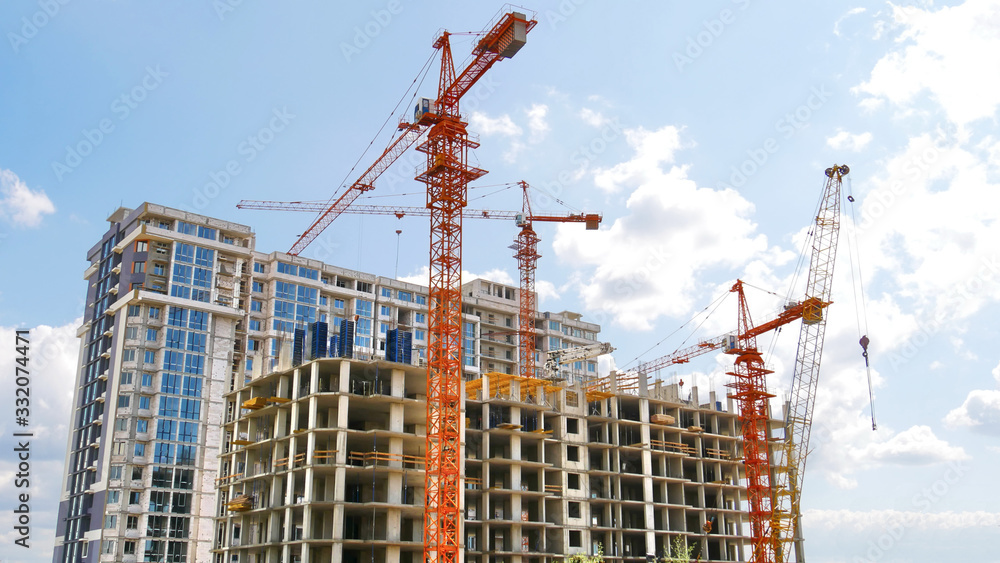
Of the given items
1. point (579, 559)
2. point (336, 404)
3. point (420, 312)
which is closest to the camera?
point (336, 404)

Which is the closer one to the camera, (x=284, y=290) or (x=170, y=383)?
(x=170, y=383)

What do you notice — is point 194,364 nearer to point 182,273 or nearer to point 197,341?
point 197,341

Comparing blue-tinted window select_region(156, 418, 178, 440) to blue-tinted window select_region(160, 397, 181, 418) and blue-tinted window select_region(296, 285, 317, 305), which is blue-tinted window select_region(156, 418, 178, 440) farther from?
blue-tinted window select_region(296, 285, 317, 305)

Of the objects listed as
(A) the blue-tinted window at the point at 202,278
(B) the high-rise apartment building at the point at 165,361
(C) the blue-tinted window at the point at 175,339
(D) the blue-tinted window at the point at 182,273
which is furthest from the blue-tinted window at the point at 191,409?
(D) the blue-tinted window at the point at 182,273

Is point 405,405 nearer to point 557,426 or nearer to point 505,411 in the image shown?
point 505,411

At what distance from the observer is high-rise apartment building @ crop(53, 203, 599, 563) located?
381 feet

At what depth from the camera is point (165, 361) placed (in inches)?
4820

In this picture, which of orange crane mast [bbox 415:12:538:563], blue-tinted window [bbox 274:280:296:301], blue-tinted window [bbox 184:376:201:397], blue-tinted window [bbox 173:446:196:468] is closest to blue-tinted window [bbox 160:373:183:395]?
blue-tinted window [bbox 184:376:201:397]

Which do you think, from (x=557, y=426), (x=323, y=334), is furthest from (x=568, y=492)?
(x=323, y=334)

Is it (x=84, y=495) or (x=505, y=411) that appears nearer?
(x=505, y=411)

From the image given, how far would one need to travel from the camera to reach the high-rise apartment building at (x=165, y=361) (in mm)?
116000

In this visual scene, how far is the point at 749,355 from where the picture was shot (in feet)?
378

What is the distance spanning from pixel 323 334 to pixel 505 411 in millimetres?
21092

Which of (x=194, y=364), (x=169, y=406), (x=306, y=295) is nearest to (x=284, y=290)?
(x=306, y=295)
